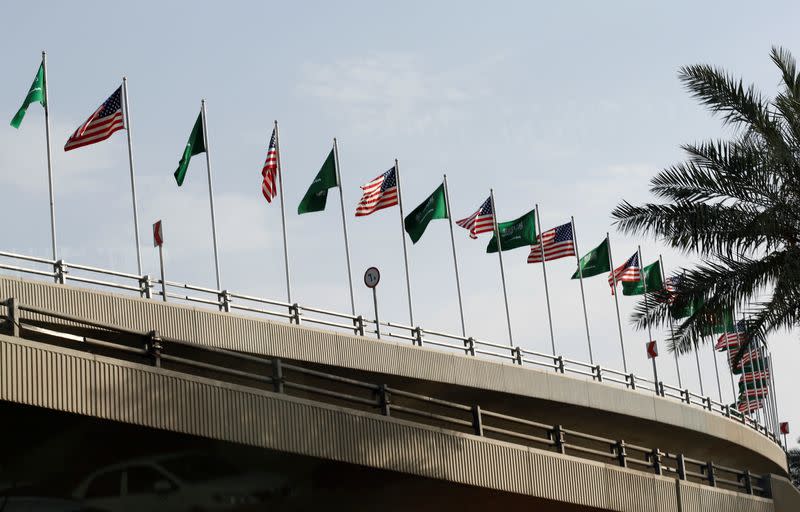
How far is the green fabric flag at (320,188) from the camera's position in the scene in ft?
113

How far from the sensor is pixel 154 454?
16.7 m

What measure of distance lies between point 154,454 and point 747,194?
12.0m

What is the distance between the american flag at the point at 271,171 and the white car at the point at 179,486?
621 inches

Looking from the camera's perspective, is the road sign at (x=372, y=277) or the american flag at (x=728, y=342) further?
the american flag at (x=728, y=342)

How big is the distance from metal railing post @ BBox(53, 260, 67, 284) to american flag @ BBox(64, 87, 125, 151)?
4631 mm

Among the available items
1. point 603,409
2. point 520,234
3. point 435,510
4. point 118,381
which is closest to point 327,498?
point 435,510

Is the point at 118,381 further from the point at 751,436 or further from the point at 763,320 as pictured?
the point at 751,436

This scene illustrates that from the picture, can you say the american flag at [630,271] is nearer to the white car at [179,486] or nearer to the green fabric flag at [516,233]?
the green fabric flag at [516,233]

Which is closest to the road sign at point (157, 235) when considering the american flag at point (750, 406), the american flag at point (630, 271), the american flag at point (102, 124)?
the american flag at point (102, 124)

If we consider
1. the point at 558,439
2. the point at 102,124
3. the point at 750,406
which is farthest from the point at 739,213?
the point at 750,406

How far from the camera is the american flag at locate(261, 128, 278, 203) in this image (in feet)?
112

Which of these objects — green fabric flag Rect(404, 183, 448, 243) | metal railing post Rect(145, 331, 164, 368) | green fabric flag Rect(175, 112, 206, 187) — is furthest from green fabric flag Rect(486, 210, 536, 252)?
metal railing post Rect(145, 331, 164, 368)

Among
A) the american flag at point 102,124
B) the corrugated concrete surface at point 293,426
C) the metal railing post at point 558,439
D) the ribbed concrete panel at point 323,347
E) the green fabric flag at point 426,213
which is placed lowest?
the corrugated concrete surface at point 293,426

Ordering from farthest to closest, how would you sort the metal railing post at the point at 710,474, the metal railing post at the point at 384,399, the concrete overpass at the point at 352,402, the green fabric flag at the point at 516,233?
the green fabric flag at the point at 516,233 < the metal railing post at the point at 710,474 < the metal railing post at the point at 384,399 < the concrete overpass at the point at 352,402
